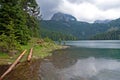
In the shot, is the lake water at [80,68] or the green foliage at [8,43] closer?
the lake water at [80,68]

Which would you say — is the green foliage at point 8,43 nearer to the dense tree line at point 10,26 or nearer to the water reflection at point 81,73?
the dense tree line at point 10,26

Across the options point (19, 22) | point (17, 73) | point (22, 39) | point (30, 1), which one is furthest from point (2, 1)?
point (30, 1)

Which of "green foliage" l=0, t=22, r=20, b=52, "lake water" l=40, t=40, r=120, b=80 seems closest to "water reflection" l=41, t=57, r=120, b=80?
"lake water" l=40, t=40, r=120, b=80

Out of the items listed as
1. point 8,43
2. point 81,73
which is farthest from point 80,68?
point 8,43

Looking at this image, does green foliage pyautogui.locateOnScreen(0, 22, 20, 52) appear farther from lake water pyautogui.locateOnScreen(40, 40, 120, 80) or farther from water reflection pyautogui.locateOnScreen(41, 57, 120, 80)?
water reflection pyautogui.locateOnScreen(41, 57, 120, 80)

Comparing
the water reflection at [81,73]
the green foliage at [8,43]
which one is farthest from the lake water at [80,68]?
the green foliage at [8,43]

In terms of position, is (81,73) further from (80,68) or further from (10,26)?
(10,26)

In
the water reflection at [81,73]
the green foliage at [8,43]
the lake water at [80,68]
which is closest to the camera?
the water reflection at [81,73]

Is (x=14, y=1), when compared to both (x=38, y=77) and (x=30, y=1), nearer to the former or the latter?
(x=38, y=77)

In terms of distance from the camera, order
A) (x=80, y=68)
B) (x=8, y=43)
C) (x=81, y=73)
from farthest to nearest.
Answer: (x=8, y=43), (x=80, y=68), (x=81, y=73)

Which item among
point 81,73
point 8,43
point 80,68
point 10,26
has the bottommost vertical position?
point 80,68

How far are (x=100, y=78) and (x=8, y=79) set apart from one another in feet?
30.1

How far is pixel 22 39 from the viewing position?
46.9 m

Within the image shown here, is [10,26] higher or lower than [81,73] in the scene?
higher
